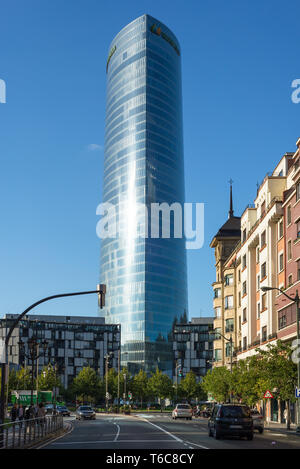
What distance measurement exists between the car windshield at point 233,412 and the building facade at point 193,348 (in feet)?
491

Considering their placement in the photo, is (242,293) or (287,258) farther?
(242,293)

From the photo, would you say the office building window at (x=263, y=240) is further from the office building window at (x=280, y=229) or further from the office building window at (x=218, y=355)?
the office building window at (x=218, y=355)

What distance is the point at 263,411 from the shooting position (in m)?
70.6

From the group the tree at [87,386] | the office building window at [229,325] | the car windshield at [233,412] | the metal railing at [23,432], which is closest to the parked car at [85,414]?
the office building window at [229,325]

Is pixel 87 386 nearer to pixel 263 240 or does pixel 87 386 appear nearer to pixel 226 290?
pixel 226 290

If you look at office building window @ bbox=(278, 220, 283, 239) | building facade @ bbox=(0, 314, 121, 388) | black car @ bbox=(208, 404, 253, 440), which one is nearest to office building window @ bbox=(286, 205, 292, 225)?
office building window @ bbox=(278, 220, 283, 239)

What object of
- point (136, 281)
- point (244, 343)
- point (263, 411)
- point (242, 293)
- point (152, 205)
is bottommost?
point (263, 411)

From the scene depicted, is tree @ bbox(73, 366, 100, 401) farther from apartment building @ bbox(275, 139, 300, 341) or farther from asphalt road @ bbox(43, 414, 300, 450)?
asphalt road @ bbox(43, 414, 300, 450)

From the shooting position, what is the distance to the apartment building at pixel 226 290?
8681 centimetres

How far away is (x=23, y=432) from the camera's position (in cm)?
2803

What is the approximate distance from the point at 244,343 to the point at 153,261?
119m

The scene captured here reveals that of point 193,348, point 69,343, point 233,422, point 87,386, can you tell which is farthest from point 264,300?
point 193,348

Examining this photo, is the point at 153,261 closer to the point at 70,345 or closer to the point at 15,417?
the point at 70,345
